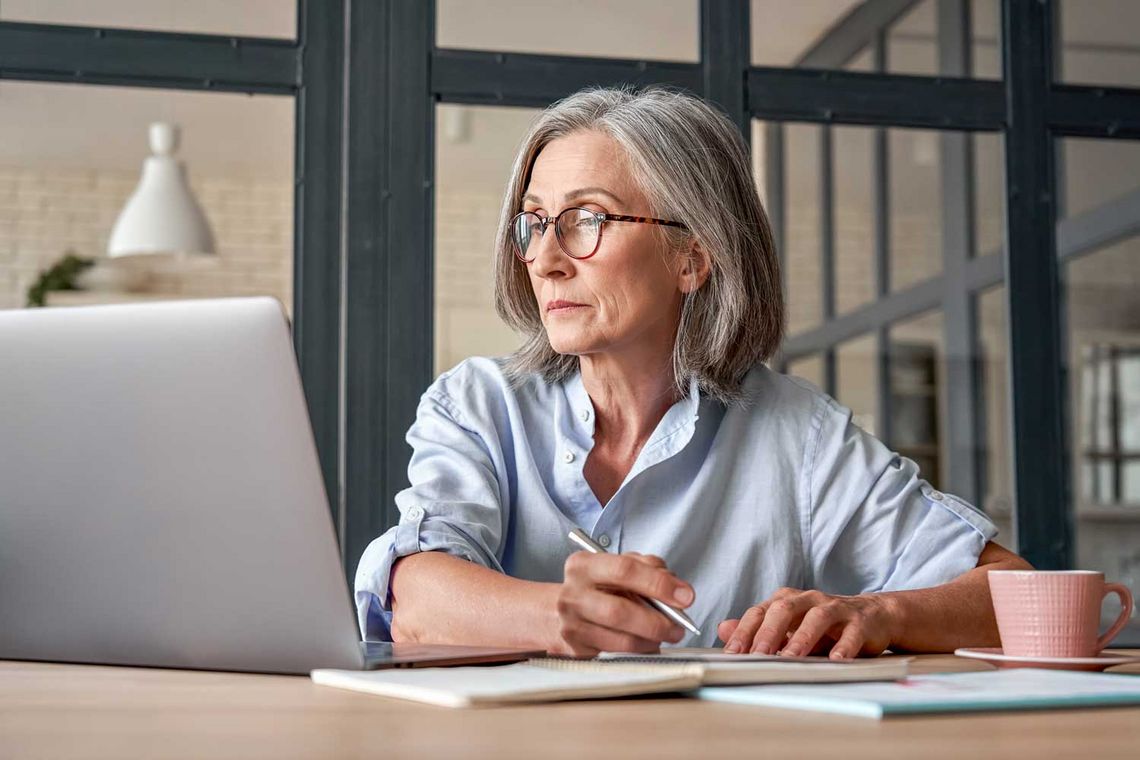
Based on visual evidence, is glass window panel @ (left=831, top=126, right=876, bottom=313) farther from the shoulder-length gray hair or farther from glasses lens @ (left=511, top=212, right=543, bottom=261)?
glasses lens @ (left=511, top=212, right=543, bottom=261)

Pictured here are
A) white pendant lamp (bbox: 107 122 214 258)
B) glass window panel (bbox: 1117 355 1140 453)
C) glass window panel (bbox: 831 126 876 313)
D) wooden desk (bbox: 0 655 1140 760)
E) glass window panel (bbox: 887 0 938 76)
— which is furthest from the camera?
white pendant lamp (bbox: 107 122 214 258)

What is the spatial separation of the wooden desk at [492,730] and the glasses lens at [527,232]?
1110 mm

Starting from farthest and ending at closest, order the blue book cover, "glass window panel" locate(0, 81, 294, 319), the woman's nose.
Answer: "glass window panel" locate(0, 81, 294, 319) → the woman's nose → the blue book cover

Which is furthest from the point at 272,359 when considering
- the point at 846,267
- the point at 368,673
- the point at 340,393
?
the point at 846,267

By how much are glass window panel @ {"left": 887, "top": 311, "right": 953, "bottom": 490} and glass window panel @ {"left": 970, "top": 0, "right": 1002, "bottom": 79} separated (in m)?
1.09

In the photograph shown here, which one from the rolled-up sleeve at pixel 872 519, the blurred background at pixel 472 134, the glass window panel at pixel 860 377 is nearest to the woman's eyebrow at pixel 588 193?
the blurred background at pixel 472 134

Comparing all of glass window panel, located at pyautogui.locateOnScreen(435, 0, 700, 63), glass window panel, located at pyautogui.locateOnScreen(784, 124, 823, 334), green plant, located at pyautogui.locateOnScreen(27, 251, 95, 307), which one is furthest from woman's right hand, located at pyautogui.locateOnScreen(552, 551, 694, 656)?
green plant, located at pyautogui.locateOnScreen(27, 251, 95, 307)

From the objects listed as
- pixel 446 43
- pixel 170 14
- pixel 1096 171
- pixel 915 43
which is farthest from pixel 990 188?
pixel 170 14

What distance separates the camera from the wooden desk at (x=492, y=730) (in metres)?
0.63

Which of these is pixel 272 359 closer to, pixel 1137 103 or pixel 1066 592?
pixel 1066 592

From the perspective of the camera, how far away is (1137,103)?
2939mm

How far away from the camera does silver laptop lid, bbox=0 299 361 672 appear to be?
909 mm

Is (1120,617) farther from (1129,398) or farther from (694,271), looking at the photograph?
(1129,398)

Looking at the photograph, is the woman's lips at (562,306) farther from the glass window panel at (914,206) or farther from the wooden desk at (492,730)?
the glass window panel at (914,206)
